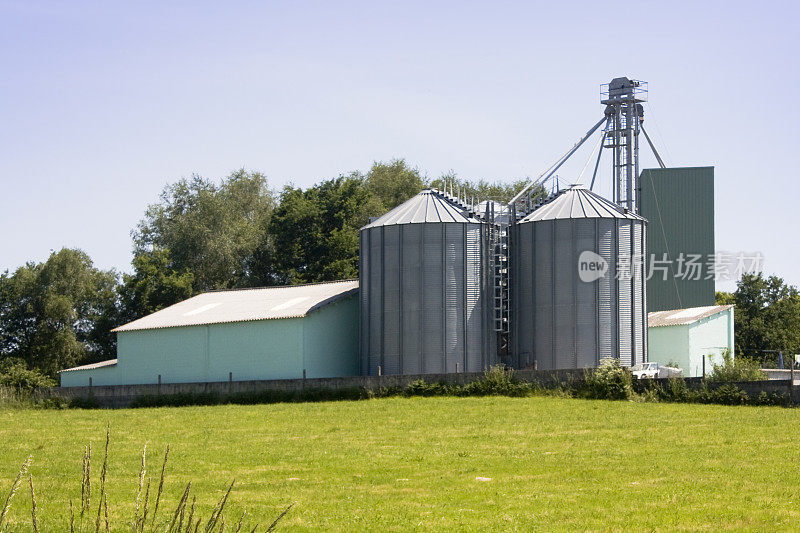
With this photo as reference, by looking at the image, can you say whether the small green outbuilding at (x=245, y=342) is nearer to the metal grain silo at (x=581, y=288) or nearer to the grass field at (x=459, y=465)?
the metal grain silo at (x=581, y=288)

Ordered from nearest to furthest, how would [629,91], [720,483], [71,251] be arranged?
[720,483] < [629,91] < [71,251]

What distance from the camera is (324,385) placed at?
46.5 m

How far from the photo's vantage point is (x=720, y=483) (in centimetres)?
1972

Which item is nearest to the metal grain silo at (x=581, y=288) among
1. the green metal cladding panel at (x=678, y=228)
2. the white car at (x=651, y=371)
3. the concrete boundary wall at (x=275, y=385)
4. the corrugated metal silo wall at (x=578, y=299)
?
the corrugated metal silo wall at (x=578, y=299)

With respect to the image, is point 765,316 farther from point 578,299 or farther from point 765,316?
point 578,299

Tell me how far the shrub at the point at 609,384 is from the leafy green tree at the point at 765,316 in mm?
45416

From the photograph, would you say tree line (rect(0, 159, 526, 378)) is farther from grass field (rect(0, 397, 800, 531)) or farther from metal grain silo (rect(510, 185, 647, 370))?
grass field (rect(0, 397, 800, 531))

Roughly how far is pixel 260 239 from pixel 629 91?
35502 millimetres

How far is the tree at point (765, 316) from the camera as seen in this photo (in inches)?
3346

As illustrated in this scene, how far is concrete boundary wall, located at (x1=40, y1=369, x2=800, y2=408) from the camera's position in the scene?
38688 millimetres

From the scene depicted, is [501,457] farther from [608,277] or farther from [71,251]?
[71,251]

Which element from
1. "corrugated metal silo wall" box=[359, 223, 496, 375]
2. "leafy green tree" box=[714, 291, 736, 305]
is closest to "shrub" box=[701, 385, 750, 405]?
"corrugated metal silo wall" box=[359, 223, 496, 375]

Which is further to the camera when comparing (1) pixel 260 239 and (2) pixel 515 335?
(1) pixel 260 239

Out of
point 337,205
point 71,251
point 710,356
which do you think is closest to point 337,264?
point 337,205
